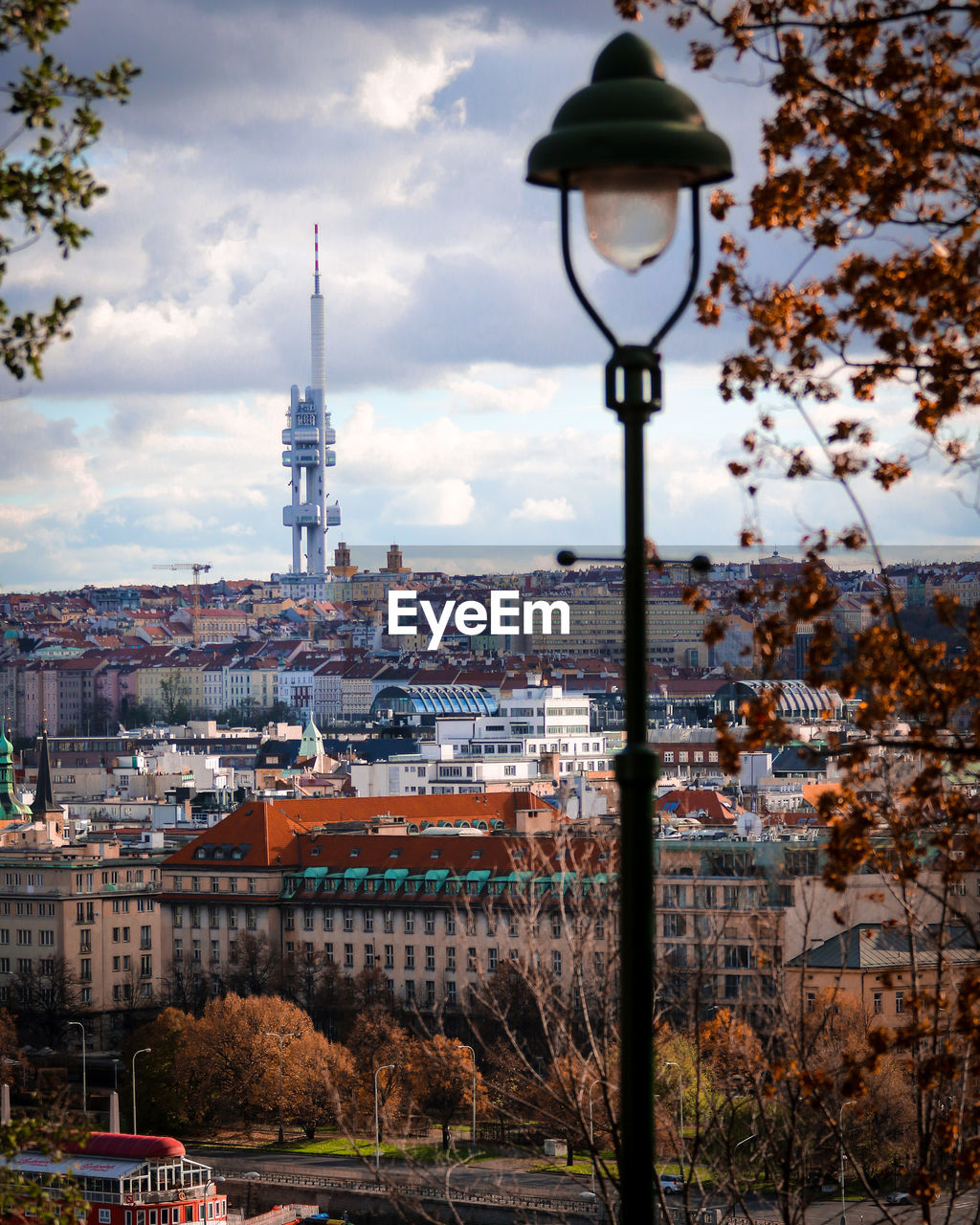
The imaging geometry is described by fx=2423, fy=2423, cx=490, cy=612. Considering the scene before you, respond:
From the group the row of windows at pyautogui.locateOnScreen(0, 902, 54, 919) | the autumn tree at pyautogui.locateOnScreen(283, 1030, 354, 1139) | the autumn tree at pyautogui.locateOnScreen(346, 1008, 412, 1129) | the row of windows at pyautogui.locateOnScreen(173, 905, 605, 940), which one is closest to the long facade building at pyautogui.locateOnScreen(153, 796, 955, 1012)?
the row of windows at pyautogui.locateOnScreen(173, 905, 605, 940)

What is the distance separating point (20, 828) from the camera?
96.8 metres

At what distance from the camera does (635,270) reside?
6.40 metres

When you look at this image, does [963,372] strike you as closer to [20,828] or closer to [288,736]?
[20,828]

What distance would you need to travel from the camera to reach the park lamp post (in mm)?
6090

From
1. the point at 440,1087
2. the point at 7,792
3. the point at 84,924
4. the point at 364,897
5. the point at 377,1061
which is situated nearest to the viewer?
the point at 440,1087

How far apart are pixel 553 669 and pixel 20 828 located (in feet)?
343

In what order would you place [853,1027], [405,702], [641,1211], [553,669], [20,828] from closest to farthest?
[641,1211], [853,1027], [20,828], [405,702], [553,669]

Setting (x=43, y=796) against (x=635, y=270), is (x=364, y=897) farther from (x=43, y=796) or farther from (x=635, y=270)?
(x=635, y=270)

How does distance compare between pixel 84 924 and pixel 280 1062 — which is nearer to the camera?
pixel 280 1062

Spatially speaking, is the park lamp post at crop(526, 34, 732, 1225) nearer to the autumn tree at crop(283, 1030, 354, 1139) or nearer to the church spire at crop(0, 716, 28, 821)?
the autumn tree at crop(283, 1030, 354, 1139)

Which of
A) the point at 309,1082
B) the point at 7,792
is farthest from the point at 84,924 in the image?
the point at 7,792

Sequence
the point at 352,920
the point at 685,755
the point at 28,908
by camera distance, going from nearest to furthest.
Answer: the point at 352,920, the point at 28,908, the point at 685,755

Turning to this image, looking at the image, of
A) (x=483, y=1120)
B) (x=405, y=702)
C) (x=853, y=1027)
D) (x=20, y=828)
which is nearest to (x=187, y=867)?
(x=20, y=828)

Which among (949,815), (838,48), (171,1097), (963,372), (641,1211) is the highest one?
(838,48)
